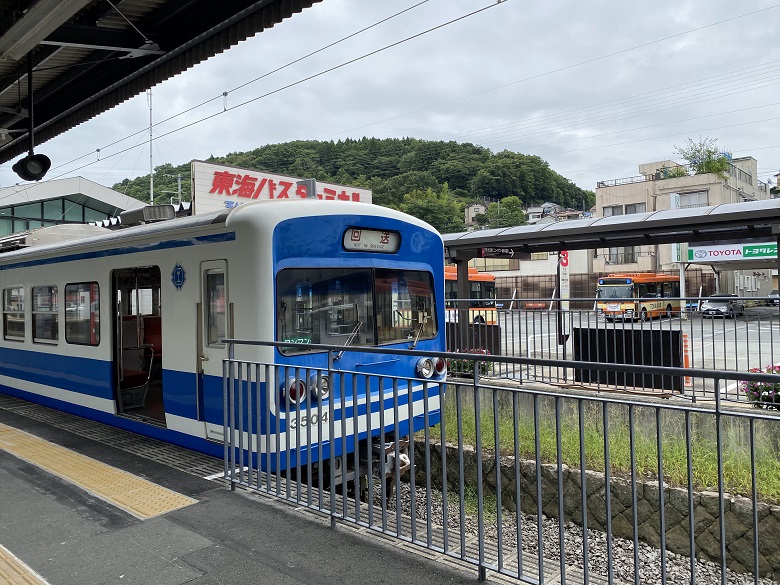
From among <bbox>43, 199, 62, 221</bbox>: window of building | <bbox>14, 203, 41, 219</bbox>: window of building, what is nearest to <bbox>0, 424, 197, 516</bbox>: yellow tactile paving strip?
<bbox>14, 203, 41, 219</bbox>: window of building

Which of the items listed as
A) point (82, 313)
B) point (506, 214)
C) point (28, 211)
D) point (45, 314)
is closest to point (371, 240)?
point (82, 313)

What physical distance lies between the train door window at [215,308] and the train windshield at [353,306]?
0.67 meters

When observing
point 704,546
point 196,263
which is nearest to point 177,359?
point 196,263

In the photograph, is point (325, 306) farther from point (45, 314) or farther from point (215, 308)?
point (45, 314)

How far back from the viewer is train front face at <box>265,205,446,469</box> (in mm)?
5301

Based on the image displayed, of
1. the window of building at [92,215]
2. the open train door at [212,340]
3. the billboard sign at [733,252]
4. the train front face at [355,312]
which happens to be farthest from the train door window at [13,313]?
the billboard sign at [733,252]

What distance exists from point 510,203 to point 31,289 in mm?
89744

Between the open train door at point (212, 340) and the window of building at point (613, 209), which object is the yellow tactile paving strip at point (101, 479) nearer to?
the open train door at point (212, 340)

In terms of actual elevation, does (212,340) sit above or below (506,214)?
below

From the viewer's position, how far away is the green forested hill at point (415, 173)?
52.3 metres

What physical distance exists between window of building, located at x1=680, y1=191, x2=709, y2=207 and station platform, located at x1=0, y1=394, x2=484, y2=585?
4462 cm

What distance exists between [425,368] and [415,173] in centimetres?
7994

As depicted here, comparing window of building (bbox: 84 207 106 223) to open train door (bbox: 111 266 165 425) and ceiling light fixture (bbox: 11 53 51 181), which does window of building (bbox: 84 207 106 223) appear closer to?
ceiling light fixture (bbox: 11 53 51 181)

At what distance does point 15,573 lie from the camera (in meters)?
3.56
